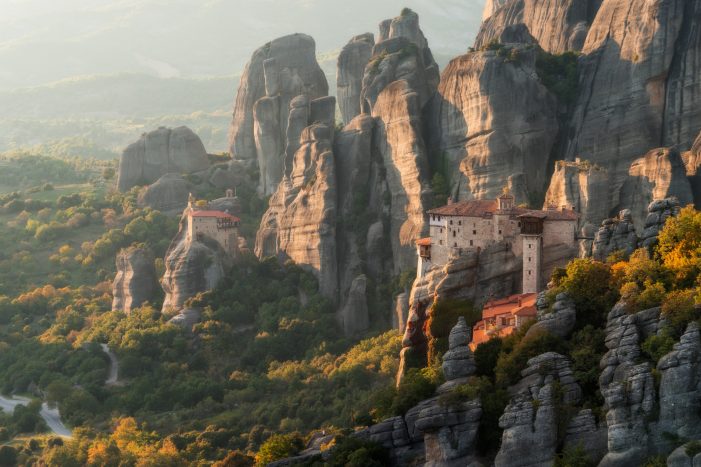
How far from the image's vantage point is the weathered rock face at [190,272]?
9256 centimetres

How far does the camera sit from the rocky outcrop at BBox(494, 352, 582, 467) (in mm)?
51312

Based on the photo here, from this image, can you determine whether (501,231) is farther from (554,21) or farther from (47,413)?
(554,21)

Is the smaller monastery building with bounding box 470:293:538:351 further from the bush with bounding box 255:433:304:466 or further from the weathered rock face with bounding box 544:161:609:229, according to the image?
the weathered rock face with bounding box 544:161:609:229

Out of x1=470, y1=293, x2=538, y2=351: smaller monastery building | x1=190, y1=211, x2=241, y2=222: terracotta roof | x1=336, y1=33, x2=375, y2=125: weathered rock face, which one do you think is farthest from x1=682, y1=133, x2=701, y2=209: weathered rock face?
x1=336, y1=33, x2=375, y2=125: weathered rock face

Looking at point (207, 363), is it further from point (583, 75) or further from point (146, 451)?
point (583, 75)

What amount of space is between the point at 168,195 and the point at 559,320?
60185mm

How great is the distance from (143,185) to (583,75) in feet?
145

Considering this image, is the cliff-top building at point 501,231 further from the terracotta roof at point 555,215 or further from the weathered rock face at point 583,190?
the weathered rock face at point 583,190

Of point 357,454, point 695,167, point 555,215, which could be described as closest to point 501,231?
point 555,215

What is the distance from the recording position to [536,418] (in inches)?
2037

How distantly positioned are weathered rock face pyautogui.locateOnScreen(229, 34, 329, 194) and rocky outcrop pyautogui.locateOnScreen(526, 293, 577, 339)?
50543 millimetres

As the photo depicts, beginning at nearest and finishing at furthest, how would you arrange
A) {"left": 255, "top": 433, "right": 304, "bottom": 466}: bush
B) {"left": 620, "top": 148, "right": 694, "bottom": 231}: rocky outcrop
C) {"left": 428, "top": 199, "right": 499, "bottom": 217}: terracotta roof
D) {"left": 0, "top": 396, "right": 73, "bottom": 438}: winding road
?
{"left": 255, "top": 433, "right": 304, "bottom": 466}: bush < {"left": 428, "top": 199, "right": 499, "bottom": 217}: terracotta roof < {"left": 620, "top": 148, "right": 694, "bottom": 231}: rocky outcrop < {"left": 0, "top": 396, "right": 73, "bottom": 438}: winding road

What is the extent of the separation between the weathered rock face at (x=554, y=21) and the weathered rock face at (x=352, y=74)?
27.4 ft

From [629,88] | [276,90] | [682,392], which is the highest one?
[276,90]
